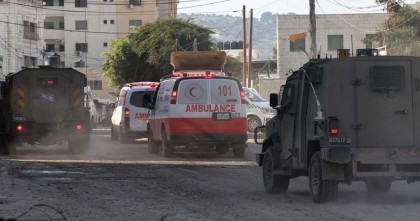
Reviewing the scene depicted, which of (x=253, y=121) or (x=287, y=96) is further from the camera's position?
(x=253, y=121)

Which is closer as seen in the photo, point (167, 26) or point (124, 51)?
point (167, 26)

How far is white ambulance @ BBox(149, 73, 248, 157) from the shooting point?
22.2 meters

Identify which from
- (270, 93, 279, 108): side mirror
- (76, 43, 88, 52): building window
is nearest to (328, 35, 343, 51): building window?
(76, 43, 88, 52): building window

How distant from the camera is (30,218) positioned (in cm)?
1096

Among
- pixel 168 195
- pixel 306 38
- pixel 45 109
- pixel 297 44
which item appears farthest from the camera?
pixel 297 44

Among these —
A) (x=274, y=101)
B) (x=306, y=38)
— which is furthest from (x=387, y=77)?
(x=306, y=38)

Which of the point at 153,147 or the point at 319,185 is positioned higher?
the point at 153,147

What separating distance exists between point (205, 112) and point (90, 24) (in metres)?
83.5

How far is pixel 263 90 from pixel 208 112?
43495 mm

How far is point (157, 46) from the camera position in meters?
65.7

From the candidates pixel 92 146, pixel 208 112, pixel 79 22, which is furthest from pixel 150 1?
pixel 208 112

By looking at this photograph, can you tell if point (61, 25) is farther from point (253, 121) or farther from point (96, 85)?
point (253, 121)

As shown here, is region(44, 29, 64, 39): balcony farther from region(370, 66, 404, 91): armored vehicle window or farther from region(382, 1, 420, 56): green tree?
region(370, 66, 404, 91): armored vehicle window

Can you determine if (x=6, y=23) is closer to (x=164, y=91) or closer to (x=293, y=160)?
(x=164, y=91)
